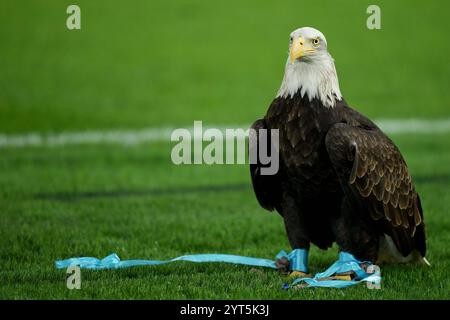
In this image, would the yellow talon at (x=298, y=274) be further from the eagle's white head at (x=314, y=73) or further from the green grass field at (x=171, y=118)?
the eagle's white head at (x=314, y=73)

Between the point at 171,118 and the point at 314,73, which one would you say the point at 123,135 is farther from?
the point at 314,73

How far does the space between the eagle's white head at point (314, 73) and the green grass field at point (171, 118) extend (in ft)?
5.45

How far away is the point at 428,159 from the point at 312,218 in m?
9.36

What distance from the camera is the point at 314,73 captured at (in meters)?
8.09

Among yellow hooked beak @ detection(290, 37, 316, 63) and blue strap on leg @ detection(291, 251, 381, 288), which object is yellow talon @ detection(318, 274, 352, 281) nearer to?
blue strap on leg @ detection(291, 251, 381, 288)

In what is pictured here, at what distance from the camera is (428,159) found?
17.4 meters

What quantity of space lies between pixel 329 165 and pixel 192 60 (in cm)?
2268

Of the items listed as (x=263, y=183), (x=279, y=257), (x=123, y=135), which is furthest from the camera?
(x=123, y=135)

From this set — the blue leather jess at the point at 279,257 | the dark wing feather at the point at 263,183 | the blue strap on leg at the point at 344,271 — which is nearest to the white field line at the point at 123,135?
the blue leather jess at the point at 279,257

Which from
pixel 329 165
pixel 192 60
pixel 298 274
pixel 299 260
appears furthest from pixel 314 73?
pixel 192 60

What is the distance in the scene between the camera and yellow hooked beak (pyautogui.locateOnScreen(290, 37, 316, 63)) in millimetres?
7883

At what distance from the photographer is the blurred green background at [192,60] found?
25094mm

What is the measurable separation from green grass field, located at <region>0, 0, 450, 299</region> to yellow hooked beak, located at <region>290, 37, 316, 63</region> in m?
1.94

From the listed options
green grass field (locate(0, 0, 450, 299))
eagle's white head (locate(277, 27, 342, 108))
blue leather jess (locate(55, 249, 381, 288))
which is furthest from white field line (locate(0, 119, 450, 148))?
eagle's white head (locate(277, 27, 342, 108))
